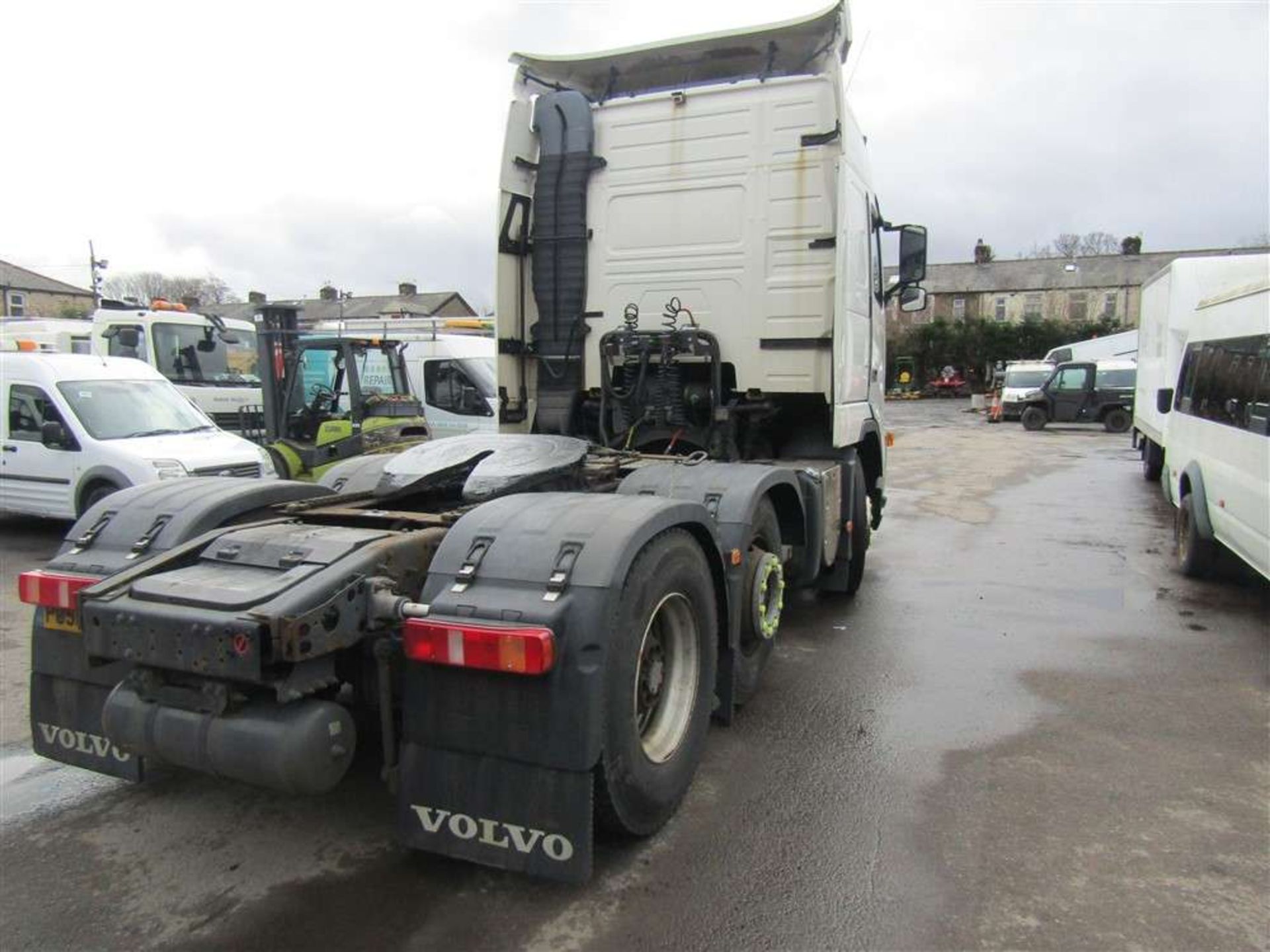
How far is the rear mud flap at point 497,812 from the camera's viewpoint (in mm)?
2689

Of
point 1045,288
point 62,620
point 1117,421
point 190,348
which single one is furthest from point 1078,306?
point 62,620

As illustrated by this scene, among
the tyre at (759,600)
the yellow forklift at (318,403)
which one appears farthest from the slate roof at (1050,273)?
the tyre at (759,600)

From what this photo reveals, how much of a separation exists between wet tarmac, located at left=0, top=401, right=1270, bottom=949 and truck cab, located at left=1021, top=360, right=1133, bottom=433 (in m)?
23.8

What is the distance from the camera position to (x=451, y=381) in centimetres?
1301

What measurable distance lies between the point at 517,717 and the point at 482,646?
10.2 inches

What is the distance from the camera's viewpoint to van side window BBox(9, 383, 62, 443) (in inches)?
350

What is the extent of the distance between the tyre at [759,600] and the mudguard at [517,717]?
A: 1.55 m

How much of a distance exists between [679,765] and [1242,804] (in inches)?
95.5

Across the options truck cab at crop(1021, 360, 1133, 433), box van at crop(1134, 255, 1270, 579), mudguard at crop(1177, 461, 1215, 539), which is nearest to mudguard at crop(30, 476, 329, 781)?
box van at crop(1134, 255, 1270, 579)

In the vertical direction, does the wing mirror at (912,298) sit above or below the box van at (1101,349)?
below

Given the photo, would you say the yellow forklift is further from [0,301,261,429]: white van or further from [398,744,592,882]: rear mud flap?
[398,744,592,882]: rear mud flap

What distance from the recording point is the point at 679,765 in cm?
340

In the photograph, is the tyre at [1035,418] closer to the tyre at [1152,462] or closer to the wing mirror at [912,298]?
the tyre at [1152,462]

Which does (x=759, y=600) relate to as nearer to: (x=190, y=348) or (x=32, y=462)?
(x=32, y=462)
